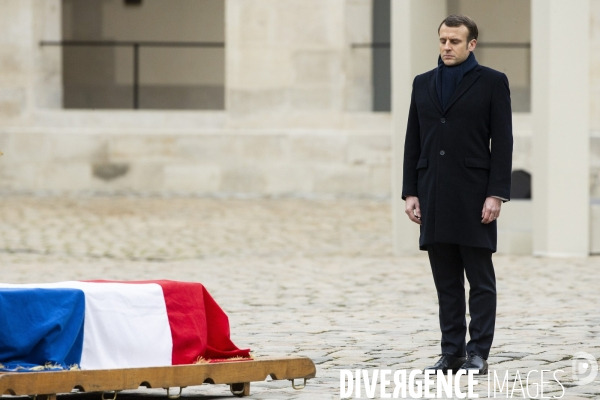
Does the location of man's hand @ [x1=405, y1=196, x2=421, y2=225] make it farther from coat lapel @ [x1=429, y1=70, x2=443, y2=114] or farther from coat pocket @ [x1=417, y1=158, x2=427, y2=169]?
coat lapel @ [x1=429, y1=70, x2=443, y2=114]

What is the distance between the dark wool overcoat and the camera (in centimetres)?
598

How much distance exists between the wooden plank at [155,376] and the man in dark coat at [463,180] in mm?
891

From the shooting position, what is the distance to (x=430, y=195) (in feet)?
19.9

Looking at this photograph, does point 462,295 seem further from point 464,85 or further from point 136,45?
point 136,45

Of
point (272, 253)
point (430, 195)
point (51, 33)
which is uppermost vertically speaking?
point (51, 33)

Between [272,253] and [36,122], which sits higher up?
[36,122]

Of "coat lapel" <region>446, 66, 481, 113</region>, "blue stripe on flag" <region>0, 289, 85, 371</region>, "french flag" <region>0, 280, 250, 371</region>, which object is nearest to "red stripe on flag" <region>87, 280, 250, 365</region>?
"french flag" <region>0, 280, 250, 371</region>

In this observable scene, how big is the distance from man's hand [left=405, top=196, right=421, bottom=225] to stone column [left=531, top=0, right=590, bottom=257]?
22.0 ft

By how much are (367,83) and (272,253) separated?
836cm

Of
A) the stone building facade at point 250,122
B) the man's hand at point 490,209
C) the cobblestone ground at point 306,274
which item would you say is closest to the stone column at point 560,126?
the cobblestone ground at point 306,274

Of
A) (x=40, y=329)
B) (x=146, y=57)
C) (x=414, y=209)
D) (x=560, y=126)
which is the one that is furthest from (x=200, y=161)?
(x=40, y=329)

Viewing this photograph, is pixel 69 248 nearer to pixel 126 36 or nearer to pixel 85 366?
pixel 85 366

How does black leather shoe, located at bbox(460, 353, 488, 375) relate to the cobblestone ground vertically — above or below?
above

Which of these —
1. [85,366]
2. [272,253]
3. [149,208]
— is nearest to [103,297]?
[85,366]
